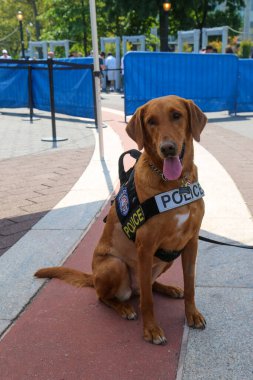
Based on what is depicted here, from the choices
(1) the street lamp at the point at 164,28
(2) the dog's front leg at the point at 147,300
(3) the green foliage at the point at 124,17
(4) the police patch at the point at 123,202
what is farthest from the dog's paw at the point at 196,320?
(3) the green foliage at the point at 124,17

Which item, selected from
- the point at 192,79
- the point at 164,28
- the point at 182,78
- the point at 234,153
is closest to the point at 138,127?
the point at 234,153

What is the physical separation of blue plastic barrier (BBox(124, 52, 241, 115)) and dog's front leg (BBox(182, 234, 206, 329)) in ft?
29.3

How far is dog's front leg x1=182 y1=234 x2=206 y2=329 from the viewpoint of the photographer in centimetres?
253

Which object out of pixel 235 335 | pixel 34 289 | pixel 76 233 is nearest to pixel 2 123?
pixel 76 233

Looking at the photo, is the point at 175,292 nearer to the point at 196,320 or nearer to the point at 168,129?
the point at 196,320

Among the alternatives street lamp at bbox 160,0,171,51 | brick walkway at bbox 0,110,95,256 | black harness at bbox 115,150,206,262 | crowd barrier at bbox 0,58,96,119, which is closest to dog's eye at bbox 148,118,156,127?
black harness at bbox 115,150,206,262

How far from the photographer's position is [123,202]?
2.61 meters

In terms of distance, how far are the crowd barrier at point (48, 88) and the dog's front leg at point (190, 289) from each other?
337 inches

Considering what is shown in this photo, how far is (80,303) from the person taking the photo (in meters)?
2.82

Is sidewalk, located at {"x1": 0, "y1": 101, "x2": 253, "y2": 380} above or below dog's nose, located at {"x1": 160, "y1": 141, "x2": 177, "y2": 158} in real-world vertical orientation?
below

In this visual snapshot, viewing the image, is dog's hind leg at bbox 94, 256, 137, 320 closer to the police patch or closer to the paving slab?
the police patch

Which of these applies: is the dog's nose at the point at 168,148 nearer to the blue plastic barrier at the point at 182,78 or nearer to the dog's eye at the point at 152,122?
the dog's eye at the point at 152,122

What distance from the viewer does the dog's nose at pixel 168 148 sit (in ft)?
7.19

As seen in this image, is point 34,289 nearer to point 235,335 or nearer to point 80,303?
point 80,303
